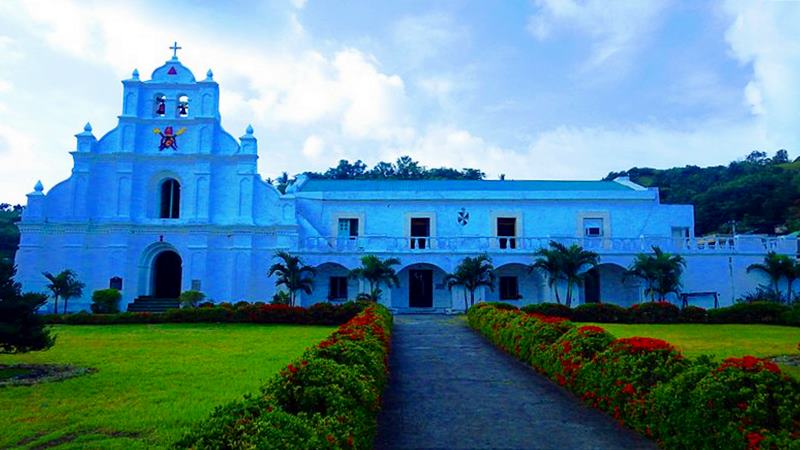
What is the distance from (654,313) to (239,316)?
15331 mm

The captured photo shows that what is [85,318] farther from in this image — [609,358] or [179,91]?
[609,358]

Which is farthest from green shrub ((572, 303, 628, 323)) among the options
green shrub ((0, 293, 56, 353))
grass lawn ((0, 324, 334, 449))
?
green shrub ((0, 293, 56, 353))

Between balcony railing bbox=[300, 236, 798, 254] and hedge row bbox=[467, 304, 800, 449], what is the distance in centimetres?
1757

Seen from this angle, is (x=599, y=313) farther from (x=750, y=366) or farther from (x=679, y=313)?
(x=750, y=366)

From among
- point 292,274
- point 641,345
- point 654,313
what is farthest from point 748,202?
point 641,345

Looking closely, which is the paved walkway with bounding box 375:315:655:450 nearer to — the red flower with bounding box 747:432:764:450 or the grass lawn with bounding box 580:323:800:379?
the red flower with bounding box 747:432:764:450

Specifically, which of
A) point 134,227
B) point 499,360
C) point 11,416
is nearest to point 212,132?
point 134,227

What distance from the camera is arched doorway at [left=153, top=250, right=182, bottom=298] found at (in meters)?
28.7

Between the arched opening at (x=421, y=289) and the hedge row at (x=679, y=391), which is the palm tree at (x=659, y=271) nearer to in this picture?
the arched opening at (x=421, y=289)

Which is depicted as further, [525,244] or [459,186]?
[459,186]

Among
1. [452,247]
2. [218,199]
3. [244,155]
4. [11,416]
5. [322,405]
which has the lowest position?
[11,416]

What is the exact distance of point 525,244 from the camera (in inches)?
1093

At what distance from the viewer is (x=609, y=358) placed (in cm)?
780

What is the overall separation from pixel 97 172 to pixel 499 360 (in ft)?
78.0
